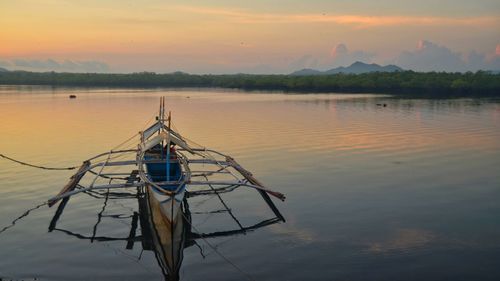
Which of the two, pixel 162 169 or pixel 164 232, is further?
pixel 162 169

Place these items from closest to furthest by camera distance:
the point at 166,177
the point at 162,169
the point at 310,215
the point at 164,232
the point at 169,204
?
the point at 169,204 → the point at 164,232 → the point at 310,215 → the point at 166,177 → the point at 162,169

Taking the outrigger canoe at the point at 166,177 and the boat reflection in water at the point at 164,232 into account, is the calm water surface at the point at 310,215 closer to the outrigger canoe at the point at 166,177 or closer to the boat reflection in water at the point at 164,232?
the boat reflection in water at the point at 164,232

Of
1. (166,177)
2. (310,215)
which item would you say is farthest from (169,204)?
(310,215)

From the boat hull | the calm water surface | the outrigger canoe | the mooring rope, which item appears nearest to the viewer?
the calm water surface

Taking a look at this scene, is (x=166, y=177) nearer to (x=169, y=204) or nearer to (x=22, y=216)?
(x=169, y=204)

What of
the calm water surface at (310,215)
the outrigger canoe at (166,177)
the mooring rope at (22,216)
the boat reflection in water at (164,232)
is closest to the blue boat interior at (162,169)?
A: the outrigger canoe at (166,177)

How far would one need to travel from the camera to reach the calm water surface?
10.7 metres

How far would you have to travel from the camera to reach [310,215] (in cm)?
1438

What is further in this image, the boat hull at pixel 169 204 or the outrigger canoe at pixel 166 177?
the outrigger canoe at pixel 166 177

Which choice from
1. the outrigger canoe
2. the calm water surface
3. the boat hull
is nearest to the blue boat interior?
the outrigger canoe

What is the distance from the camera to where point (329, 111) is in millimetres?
49531

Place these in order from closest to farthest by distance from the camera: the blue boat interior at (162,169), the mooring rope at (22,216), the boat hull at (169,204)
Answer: the boat hull at (169,204) < the mooring rope at (22,216) < the blue boat interior at (162,169)

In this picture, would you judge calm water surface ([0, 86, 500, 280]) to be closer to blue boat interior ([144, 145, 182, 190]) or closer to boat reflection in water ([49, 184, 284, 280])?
boat reflection in water ([49, 184, 284, 280])

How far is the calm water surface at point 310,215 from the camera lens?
35.2 feet
